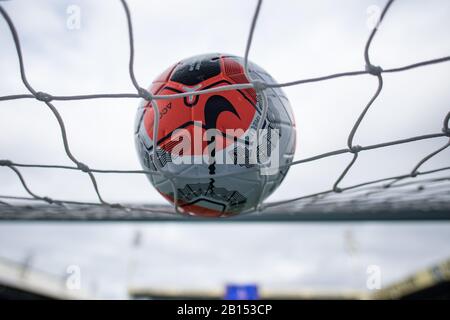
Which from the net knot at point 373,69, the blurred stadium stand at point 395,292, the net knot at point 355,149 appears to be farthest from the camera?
the blurred stadium stand at point 395,292

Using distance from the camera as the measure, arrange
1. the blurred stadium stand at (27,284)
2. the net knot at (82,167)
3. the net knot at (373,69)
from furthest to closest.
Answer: the blurred stadium stand at (27,284), the net knot at (82,167), the net knot at (373,69)

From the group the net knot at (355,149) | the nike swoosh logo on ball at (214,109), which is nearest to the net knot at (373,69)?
the net knot at (355,149)

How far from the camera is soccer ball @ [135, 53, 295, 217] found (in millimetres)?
1407

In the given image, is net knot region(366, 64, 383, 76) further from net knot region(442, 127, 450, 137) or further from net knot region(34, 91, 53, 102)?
net knot region(34, 91, 53, 102)

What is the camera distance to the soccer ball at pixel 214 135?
4.62 feet

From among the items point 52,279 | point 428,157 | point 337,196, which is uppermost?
point 52,279

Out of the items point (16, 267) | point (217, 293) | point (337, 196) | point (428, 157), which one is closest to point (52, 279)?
point (16, 267)

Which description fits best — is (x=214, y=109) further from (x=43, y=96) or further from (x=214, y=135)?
(x=43, y=96)

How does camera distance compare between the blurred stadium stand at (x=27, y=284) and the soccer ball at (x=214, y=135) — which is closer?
the soccer ball at (x=214, y=135)

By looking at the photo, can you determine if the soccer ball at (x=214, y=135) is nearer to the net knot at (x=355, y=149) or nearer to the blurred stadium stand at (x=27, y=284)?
the net knot at (x=355, y=149)

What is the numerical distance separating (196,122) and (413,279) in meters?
10.5

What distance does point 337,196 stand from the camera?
2.61m
